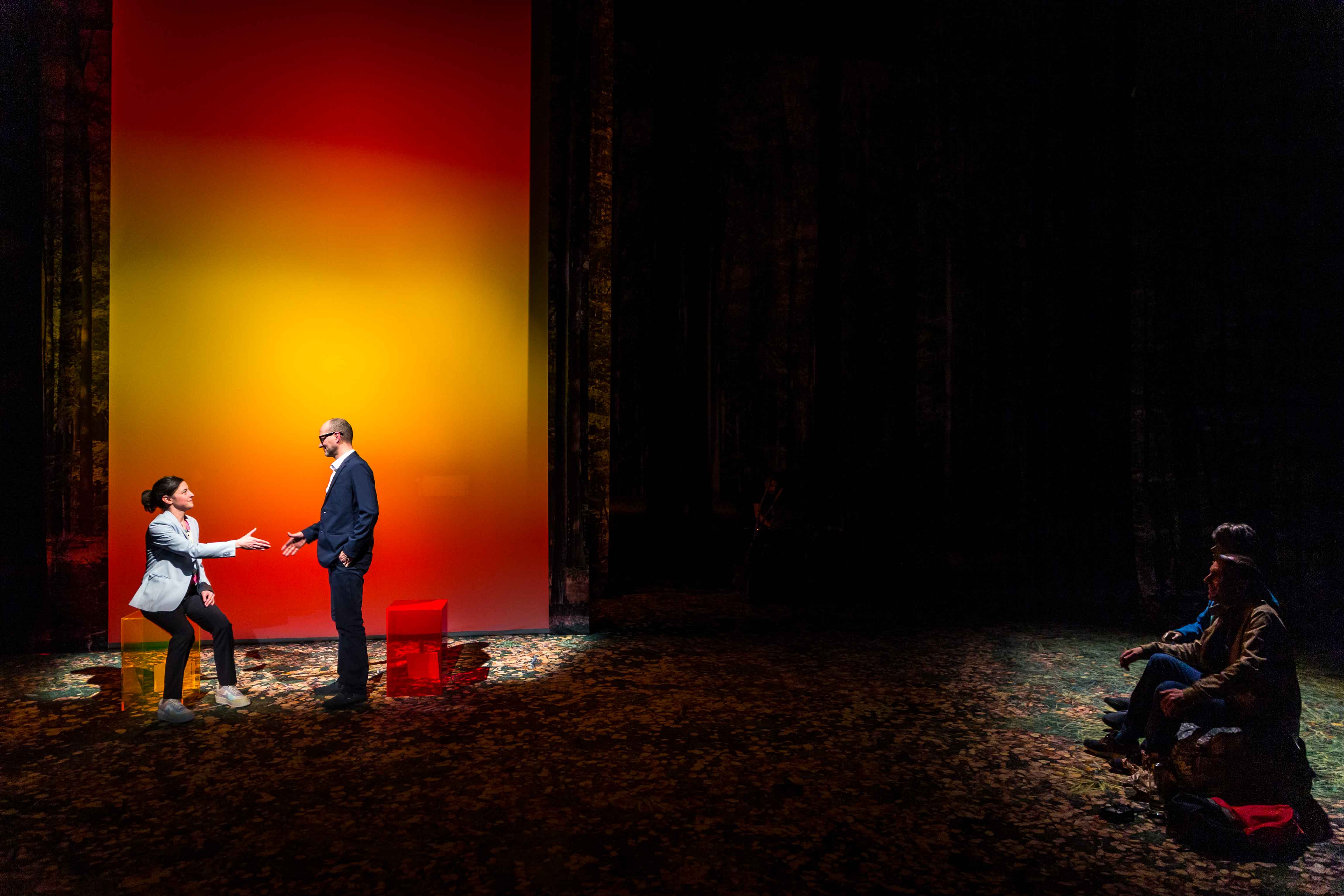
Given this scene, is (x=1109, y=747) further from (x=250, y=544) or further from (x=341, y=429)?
(x=250, y=544)

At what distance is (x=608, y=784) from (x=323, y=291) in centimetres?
464

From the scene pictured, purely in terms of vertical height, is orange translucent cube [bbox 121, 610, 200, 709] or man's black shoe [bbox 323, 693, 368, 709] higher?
orange translucent cube [bbox 121, 610, 200, 709]

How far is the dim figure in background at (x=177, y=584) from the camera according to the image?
4773mm

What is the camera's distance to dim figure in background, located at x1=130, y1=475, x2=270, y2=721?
477cm

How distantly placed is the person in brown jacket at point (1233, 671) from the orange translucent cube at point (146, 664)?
214 inches

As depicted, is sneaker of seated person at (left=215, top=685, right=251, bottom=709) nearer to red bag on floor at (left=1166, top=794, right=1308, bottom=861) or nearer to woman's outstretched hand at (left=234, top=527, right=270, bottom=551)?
woman's outstretched hand at (left=234, top=527, right=270, bottom=551)

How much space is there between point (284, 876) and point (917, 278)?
9052 mm

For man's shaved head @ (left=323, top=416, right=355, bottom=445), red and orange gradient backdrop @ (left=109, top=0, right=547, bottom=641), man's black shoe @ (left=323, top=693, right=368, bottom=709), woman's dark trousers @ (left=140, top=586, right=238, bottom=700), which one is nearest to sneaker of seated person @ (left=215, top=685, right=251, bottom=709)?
woman's dark trousers @ (left=140, top=586, right=238, bottom=700)

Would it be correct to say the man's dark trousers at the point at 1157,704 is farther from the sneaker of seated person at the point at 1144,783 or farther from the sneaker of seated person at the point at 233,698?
the sneaker of seated person at the point at 233,698

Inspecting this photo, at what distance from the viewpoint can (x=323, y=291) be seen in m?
6.57

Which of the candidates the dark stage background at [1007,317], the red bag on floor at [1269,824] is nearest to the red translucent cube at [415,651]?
the dark stage background at [1007,317]

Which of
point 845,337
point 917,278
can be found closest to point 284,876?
point 917,278

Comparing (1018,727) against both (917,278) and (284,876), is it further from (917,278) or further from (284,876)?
(917,278)

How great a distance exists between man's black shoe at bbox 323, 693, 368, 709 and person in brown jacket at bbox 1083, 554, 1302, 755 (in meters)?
4.54
